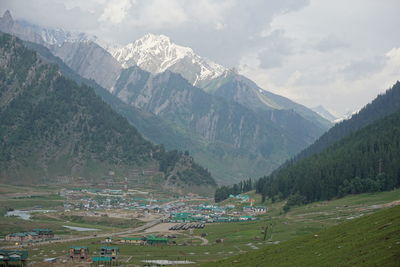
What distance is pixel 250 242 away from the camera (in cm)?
16875

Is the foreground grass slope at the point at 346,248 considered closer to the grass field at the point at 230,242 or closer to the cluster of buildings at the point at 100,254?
the grass field at the point at 230,242

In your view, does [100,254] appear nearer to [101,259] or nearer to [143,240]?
[101,259]

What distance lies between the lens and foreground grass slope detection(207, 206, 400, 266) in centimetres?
7571

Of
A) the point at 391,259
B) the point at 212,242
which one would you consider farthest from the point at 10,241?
the point at 391,259

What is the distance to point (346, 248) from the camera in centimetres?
8744

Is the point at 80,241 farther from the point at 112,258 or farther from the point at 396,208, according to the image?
the point at 396,208

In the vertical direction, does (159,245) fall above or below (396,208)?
below

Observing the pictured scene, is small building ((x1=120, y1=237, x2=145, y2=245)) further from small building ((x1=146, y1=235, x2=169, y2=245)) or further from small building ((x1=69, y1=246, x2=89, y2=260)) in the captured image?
small building ((x1=69, y1=246, x2=89, y2=260))

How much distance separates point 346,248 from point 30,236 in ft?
420

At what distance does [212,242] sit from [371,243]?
100 metres

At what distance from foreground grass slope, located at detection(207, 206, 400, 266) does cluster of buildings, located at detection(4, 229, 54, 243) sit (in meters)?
94.3

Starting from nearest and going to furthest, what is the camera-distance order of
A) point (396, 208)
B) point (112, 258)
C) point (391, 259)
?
point (391, 259) < point (396, 208) < point (112, 258)

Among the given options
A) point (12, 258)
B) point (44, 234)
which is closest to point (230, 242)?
point (44, 234)

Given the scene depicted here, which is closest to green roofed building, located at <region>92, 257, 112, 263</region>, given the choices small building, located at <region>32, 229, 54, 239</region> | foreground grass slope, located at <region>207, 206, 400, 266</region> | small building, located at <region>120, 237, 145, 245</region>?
small building, located at <region>120, 237, 145, 245</region>
